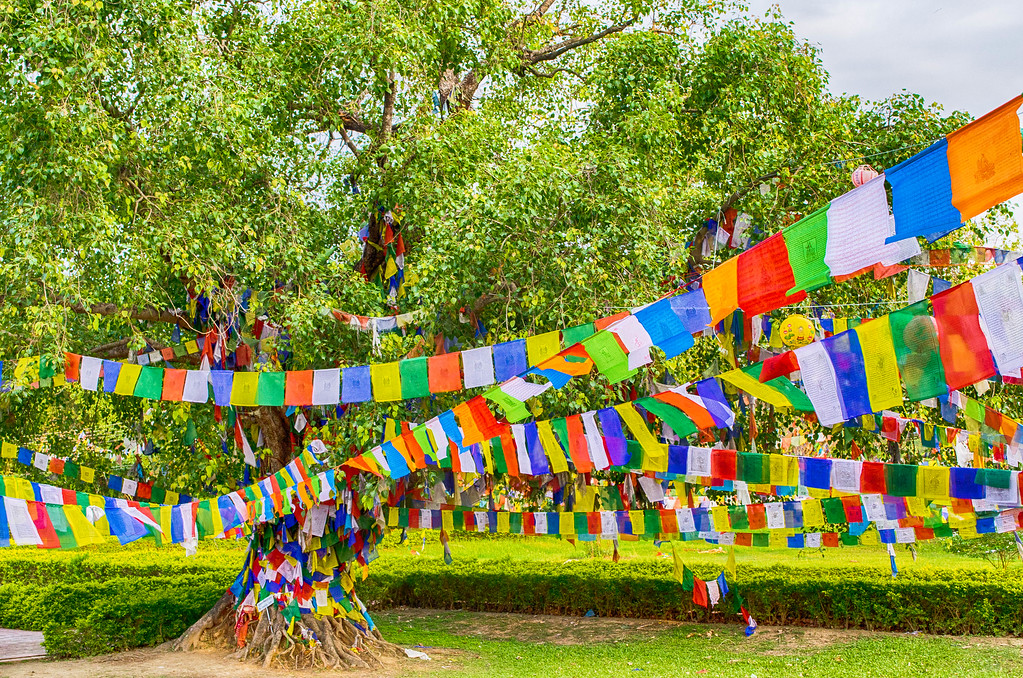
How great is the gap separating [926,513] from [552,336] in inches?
157

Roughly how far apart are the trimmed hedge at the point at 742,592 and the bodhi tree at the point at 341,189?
13.5 feet

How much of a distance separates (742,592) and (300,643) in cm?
583

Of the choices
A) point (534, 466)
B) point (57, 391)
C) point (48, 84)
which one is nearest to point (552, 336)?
point (534, 466)

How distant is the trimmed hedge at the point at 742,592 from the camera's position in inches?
416

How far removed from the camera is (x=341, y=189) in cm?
831

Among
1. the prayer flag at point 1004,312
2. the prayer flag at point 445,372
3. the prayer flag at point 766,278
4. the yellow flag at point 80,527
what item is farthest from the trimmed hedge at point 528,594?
the prayer flag at point 1004,312

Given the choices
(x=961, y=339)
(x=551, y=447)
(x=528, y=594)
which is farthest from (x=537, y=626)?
(x=961, y=339)

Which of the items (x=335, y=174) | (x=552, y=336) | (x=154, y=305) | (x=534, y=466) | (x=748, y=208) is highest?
(x=335, y=174)

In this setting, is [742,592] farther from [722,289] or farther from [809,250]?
[809,250]

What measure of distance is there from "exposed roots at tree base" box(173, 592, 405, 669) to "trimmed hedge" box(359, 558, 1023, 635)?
3.99m

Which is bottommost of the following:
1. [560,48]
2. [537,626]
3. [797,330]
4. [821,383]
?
[537,626]

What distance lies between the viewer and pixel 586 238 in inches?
281

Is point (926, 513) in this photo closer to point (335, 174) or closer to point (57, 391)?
point (335, 174)

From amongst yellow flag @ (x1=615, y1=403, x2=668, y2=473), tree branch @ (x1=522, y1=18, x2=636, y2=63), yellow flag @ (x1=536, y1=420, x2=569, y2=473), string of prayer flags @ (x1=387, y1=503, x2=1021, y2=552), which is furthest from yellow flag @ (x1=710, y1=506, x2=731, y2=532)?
tree branch @ (x1=522, y1=18, x2=636, y2=63)
